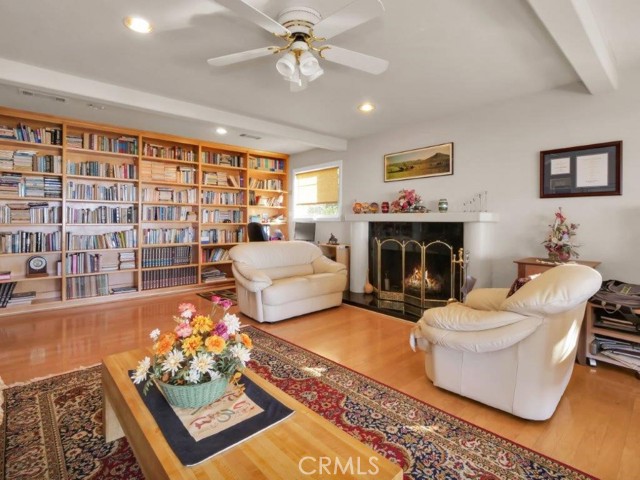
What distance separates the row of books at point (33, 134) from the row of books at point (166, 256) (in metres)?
1.77

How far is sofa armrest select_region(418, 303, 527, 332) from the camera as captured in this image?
181 centimetres

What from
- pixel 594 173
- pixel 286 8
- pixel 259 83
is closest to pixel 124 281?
pixel 259 83

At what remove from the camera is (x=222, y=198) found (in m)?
5.83

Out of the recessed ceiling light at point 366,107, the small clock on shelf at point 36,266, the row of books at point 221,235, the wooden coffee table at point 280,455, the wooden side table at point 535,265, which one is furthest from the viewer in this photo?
the row of books at point 221,235

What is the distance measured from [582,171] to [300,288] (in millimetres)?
2976

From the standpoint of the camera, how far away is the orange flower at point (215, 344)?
4.22 ft

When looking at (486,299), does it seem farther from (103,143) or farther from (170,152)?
(103,143)

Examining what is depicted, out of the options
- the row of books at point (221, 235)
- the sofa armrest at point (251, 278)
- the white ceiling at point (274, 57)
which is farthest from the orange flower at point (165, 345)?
the row of books at point (221, 235)

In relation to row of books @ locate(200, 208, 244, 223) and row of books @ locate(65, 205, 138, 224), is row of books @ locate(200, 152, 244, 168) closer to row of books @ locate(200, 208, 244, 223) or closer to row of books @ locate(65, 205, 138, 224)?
row of books @ locate(200, 208, 244, 223)

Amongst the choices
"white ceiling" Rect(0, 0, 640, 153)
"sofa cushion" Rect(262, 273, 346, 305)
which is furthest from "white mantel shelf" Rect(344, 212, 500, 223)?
"white ceiling" Rect(0, 0, 640, 153)

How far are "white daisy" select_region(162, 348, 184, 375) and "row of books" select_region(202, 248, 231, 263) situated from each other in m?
4.47

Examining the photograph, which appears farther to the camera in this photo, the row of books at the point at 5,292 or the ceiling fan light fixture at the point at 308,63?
the row of books at the point at 5,292

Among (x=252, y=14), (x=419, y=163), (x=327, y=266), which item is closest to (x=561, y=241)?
(x=419, y=163)

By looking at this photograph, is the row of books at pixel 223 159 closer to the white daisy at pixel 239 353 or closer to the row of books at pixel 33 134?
the row of books at pixel 33 134
